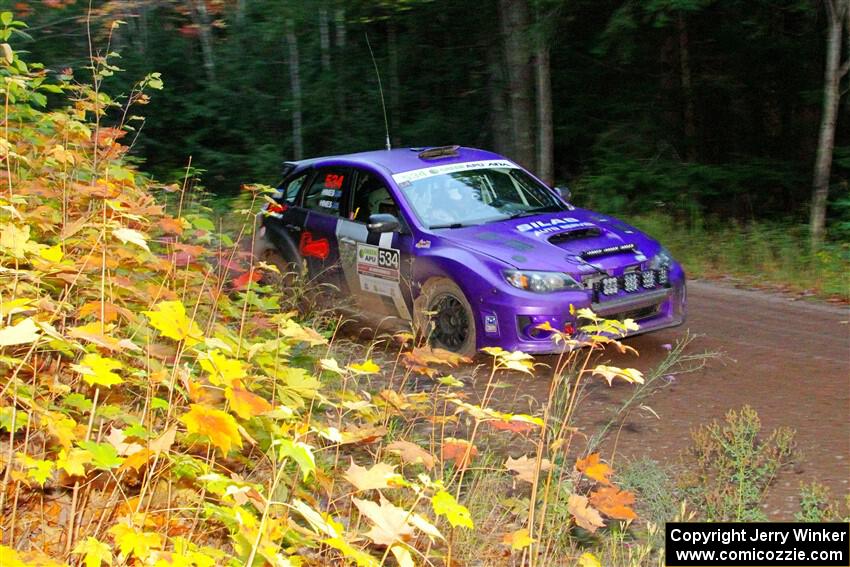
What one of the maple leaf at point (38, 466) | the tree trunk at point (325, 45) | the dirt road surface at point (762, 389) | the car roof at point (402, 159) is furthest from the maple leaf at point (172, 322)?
the tree trunk at point (325, 45)

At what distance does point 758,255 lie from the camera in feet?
40.5

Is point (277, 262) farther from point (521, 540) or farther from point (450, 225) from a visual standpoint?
point (521, 540)

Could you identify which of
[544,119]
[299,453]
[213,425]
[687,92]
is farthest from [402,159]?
[687,92]

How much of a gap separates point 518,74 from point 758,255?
→ 5479 mm

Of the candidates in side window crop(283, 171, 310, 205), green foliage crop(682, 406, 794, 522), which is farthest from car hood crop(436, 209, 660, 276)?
side window crop(283, 171, 310, 205)

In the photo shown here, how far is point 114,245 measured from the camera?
484 cm

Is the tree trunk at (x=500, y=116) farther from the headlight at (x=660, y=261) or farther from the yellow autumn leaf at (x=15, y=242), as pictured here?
the yellow autumn leaf at (x=15, y=242)

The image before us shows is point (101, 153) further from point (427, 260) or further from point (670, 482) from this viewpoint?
point (670, 482)

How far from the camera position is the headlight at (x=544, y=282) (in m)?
7.48

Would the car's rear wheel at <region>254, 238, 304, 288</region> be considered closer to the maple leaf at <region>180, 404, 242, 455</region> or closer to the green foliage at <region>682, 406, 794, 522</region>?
the green foliage at <region>682, 406, 794, 522</region>

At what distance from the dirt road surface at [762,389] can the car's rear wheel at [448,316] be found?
0.56 meters

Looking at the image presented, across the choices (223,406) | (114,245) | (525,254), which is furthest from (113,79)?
(223,406)

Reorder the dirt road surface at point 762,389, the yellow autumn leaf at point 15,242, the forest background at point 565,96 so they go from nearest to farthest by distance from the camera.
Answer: the yellow autumn leaf at point 15,242 → the dirt road surface at point 762,389 → the forest background at point 565,96

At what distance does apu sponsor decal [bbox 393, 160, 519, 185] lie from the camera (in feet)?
28.9
